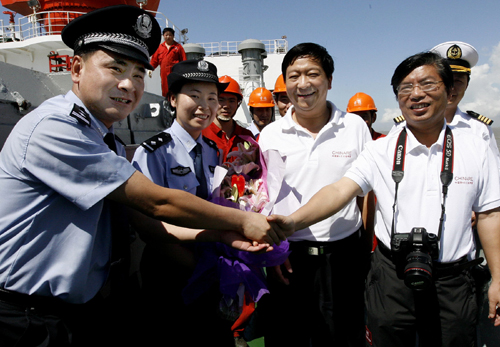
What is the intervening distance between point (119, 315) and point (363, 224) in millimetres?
2107

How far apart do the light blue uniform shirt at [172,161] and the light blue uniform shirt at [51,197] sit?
0.48 metres

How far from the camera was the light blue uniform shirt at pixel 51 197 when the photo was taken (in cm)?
124

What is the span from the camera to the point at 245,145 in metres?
2.26

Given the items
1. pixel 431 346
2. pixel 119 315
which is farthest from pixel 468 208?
pixel 119 315

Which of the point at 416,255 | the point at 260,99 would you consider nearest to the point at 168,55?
the point at 260,99

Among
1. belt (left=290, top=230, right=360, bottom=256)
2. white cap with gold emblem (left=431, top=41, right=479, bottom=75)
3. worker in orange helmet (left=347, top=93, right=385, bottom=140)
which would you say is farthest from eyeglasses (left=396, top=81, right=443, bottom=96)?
worker in orange helmet (left=347, top=93, right=385, bottom=140)

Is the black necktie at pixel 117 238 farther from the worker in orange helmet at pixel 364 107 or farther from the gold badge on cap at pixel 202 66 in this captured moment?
the worker in orange helmet at pixel 364 107

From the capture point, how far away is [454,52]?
3.09 m

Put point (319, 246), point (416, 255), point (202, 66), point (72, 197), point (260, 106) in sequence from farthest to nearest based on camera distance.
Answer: point (260, 106) → point (319, 246) → point (202, 66) → point (416, 255) → point (72, 197)

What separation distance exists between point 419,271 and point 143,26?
2.01 metres

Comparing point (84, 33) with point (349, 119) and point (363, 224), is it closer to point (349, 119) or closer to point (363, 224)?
point (349, 119)

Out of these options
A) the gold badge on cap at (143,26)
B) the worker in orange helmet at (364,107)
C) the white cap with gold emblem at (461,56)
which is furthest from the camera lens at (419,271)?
the worker in orange helmet at (364,107)

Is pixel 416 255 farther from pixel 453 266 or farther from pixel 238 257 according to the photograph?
pixel 238 257

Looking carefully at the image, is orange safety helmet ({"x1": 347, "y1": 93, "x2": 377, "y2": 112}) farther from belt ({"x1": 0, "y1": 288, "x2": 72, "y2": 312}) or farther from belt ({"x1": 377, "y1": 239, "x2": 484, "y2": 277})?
belt ({"x1": 0, "y1": 288, "x2": 72, "y2": 312})
